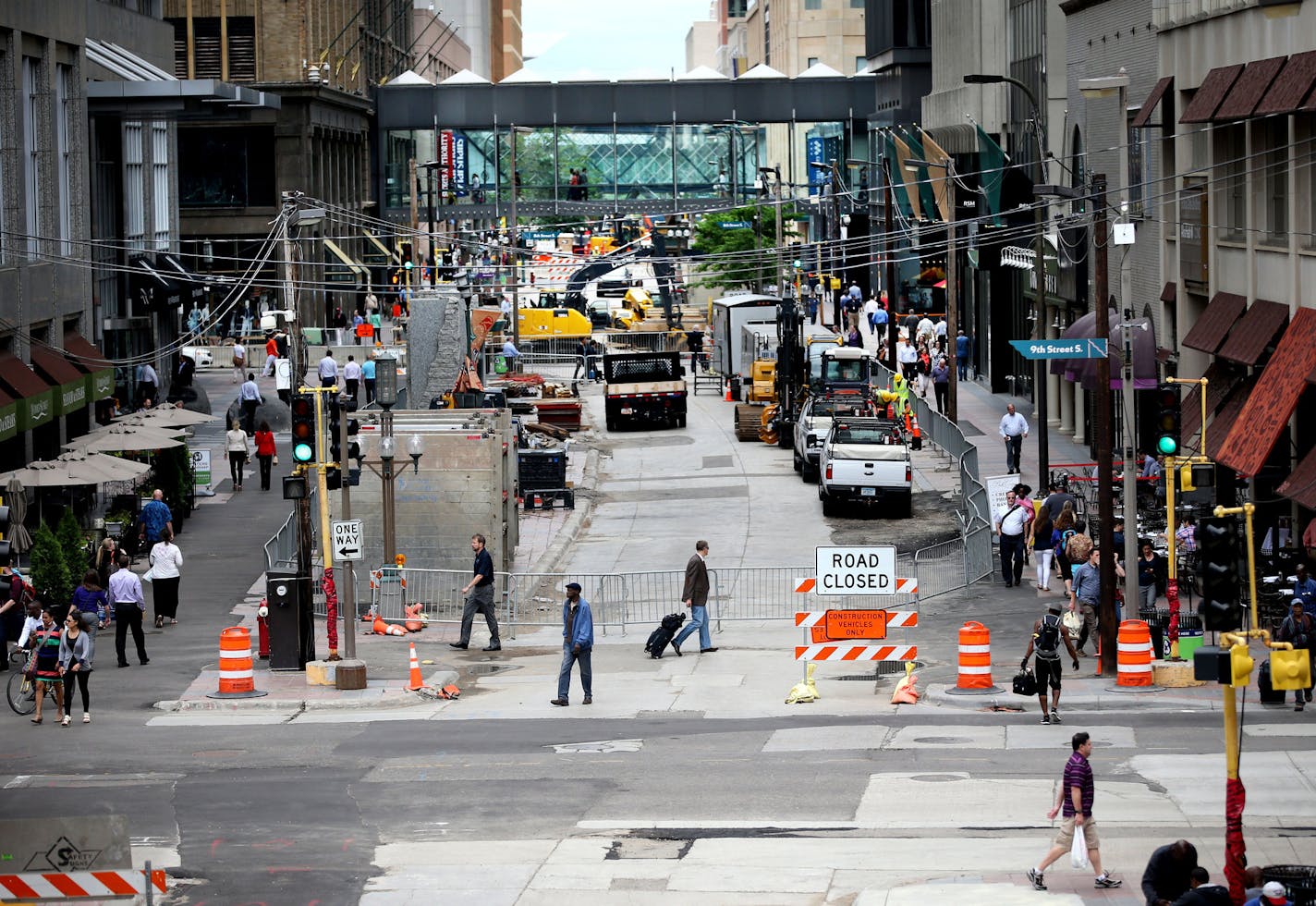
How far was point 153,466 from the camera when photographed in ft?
132

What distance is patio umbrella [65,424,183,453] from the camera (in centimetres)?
3706

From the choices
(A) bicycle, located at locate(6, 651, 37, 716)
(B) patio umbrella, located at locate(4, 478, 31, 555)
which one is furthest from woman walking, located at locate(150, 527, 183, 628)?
(A) bicycle, located at locate(6, 651, 37, 716)

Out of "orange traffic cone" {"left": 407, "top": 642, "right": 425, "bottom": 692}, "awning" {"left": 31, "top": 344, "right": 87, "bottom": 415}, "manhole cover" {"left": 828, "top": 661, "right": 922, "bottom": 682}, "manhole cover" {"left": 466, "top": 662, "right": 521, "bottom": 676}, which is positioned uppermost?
"awning" {"left": 31, "top": 344, "right": 87, "bottom": 415}

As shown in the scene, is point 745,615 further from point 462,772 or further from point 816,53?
point 816,53

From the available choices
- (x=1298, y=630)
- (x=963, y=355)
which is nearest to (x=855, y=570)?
(x=1298, y=630)

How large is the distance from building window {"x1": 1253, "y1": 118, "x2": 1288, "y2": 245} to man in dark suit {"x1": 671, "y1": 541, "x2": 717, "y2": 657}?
11.4 meters

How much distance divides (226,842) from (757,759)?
578 cm

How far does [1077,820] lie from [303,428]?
13.6m

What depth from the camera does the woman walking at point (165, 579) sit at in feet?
96.9

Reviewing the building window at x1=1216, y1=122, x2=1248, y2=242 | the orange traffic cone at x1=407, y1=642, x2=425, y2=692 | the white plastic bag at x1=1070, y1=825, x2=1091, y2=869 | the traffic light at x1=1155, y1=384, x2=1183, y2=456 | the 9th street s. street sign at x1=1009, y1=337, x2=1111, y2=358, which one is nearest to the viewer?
the white plastic bag at x1=1070, y1=825, x2=1091, y2=869

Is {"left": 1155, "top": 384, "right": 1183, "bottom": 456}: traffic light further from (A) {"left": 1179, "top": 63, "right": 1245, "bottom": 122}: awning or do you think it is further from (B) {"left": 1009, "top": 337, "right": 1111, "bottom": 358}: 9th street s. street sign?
(A) {"left": 1179, "top": 63, "right": 1245, "bottom": 122}: awning

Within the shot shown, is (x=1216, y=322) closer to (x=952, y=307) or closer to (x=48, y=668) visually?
(x=952, y=307)

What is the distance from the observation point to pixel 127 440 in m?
37.6

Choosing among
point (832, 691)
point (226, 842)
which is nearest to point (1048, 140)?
point (832, 691)
